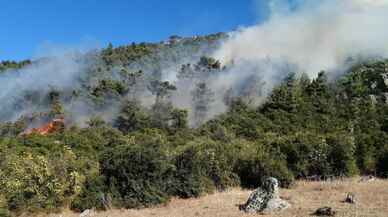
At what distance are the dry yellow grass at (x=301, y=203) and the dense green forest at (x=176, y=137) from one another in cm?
146

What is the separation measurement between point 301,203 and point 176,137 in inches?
1533

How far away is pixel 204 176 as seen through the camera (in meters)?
29.4

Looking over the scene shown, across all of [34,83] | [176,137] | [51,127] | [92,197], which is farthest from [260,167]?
[34,83]

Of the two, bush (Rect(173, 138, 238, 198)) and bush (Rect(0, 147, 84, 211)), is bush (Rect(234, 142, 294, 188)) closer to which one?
bush (Rect(173, 138, 238, 198))

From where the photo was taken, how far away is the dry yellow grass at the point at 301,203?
65.1 ft

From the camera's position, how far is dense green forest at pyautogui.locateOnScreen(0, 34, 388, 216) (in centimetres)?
2552

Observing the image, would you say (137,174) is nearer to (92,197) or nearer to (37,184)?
(92,197)

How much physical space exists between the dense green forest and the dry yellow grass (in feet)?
4.79

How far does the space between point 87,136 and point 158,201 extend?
40.6 metres

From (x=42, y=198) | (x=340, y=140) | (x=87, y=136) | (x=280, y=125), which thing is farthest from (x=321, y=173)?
(x=87, y=136)

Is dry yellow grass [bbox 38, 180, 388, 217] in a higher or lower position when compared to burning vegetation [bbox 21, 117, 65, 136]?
lower

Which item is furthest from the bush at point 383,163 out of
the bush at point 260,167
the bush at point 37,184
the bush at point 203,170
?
the bush at point 37,184

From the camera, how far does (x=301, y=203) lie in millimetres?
22156

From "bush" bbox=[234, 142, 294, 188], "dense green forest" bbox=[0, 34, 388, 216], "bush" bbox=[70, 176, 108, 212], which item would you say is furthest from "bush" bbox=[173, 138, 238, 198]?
"bush" bbox=[70, 176, 108, 212]
